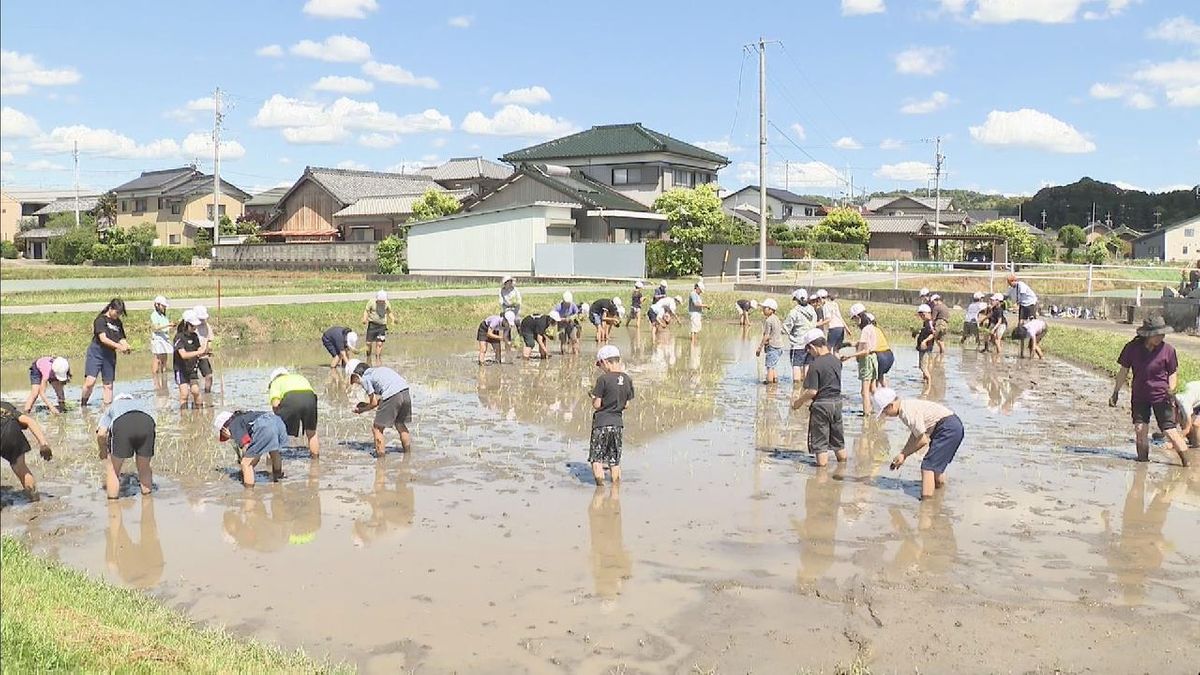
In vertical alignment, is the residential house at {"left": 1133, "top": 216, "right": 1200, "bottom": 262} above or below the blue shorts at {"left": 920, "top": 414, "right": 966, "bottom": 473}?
above

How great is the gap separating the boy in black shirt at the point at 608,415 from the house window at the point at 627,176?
43.3 metres

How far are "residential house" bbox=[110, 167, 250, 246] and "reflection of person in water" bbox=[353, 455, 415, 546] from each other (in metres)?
56.4

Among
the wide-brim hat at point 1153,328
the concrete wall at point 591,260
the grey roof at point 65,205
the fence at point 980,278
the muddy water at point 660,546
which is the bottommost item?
the muddy water at point 660,546

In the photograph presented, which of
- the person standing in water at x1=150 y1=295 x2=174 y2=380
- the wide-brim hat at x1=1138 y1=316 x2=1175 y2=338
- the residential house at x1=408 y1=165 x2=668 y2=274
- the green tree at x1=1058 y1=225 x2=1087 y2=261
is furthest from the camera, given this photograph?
the green tree at x1=1058 y1=225 x2=1087 y2=261

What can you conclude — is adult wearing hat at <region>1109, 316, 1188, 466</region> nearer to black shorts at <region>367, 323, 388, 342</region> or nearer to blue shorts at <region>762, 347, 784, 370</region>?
blue shorts at <region>762, 347, 784, 370</region>

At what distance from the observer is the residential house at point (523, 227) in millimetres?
42938

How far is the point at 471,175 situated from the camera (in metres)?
59.2

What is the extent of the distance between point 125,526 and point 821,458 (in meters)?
6.61

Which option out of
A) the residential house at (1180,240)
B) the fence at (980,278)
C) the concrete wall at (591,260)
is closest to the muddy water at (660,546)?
the fence at (980,278)

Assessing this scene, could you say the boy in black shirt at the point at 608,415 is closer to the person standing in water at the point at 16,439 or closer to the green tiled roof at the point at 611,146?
the person standing in water at the point at 16,439

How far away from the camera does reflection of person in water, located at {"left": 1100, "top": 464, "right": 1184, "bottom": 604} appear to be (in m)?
6.94

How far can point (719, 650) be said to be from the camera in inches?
227

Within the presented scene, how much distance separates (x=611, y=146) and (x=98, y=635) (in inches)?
1958

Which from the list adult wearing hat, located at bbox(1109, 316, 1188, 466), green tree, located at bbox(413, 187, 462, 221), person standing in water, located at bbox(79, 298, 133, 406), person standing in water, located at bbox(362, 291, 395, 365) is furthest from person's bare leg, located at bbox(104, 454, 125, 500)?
green tree, located at bbox(413, 187, 462, 221)
